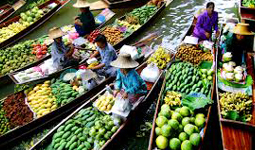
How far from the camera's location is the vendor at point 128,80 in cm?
440

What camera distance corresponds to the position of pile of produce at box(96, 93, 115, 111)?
15.7ft

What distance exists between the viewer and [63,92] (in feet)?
17.9

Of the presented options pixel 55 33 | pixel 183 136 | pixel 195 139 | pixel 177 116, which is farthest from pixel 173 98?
pixel 55 33

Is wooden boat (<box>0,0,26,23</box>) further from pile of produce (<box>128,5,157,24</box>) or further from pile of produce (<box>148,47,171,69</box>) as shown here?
pile of produce (<box>148,47,171,69</box>)

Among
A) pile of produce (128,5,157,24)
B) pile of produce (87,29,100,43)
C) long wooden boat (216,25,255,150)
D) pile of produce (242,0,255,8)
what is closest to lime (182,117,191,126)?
long wooden boat (216,25,255,150)

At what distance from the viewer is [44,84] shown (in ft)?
19.0

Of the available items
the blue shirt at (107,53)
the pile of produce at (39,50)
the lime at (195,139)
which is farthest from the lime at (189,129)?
the pile of produce at (39,50)

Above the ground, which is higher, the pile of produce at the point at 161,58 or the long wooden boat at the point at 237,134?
the pile of produce at the point at 161,58

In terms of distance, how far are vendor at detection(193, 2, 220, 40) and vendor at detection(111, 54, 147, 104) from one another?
2.72 meters

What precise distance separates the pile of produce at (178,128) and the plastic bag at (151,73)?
3.89 feet

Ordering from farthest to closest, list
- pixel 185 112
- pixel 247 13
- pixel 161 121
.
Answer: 1. pixel 247 13
2. pixel 185 112
3. pixel 161 121

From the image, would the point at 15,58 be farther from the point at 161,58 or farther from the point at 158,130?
the point at 158,130

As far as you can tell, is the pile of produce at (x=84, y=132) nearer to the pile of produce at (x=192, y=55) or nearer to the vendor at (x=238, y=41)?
the pile of produce at (x=192, y=55)

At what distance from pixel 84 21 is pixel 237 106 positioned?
554cm
